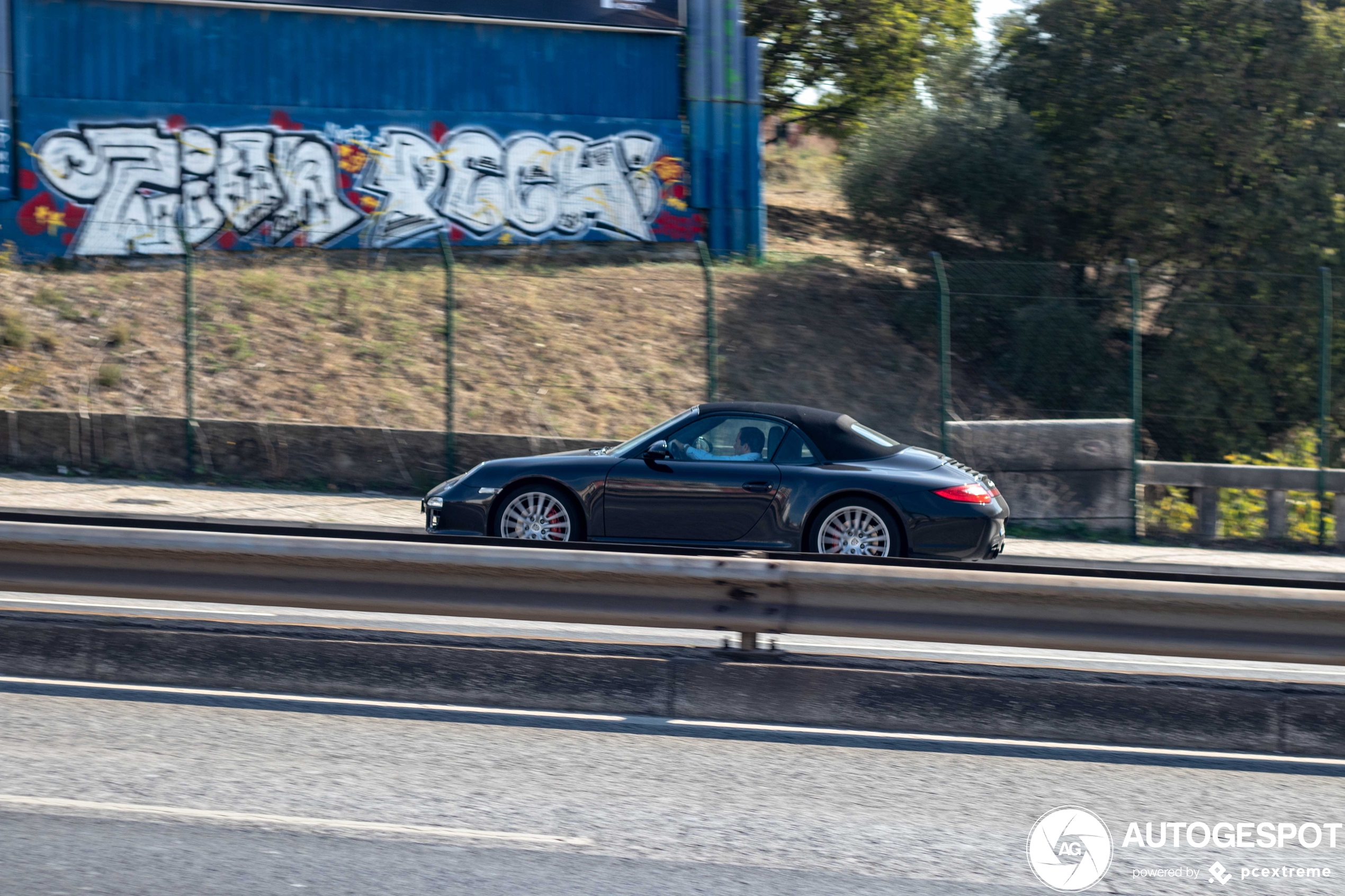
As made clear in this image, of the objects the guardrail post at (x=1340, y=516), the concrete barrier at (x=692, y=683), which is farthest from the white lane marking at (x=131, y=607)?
the guardrail post at (x=1340, y=516)

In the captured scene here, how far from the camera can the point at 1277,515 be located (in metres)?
15.5

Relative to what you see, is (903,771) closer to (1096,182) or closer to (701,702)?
(701,702)

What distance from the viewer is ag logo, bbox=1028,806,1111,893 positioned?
169 inches

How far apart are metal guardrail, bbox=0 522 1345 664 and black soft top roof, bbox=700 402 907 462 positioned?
3782mm

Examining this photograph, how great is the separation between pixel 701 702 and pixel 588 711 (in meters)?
0.54

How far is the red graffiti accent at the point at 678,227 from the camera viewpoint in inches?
981

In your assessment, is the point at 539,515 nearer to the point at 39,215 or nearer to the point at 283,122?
the point at 283,122

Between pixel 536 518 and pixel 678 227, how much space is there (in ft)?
51.5

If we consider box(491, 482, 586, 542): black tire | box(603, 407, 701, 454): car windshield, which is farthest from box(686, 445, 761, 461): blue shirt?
box(491, 482, 586, 542): black tire

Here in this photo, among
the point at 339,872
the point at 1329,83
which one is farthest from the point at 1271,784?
the point at 1329,83

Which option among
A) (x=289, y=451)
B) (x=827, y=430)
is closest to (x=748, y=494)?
(x=827, y=430)

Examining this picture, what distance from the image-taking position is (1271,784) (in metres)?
5.33

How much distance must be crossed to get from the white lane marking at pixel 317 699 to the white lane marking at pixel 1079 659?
5.79 ft

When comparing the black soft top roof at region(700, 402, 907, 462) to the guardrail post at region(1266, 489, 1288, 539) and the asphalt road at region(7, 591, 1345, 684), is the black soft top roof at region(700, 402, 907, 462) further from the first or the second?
the guardrail post at region(1266, 489, 1288, 539)
